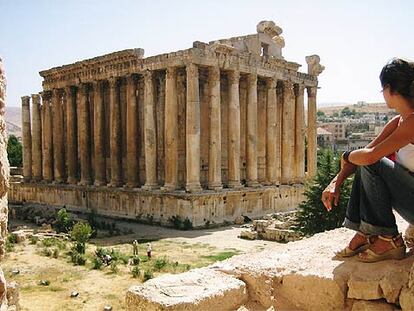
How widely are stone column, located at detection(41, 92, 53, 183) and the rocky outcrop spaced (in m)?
35.7

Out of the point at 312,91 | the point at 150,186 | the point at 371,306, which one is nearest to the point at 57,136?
the point at 150,186

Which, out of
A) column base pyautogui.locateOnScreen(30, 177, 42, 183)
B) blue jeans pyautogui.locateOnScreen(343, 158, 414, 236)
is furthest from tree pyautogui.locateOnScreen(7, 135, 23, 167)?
blue jeans pyautogui.locateOnScreen(343, 158, 414, 236)

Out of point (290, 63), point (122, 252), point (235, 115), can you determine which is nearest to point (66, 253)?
point (122, 252)

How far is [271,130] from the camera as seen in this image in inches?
1248

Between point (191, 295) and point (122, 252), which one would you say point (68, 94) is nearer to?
point (122, 252)

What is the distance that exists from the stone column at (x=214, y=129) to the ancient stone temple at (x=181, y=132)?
58mm

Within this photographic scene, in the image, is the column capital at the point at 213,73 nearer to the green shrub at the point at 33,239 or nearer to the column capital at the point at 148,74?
the column capital at the point at 148,74

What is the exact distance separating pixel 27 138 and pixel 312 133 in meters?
23.8

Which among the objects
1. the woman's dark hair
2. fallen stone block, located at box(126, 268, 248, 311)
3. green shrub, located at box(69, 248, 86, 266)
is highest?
the woman's dark hair

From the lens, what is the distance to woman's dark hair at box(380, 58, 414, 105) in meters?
3.98

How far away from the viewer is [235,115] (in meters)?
28.6

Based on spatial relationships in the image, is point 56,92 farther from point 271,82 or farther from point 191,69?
point 271,82

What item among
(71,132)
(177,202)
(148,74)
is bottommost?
(177,202)

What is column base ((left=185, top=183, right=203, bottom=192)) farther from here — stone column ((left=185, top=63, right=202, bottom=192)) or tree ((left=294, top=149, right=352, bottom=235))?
A: tree ((left=294, top=149, right=352, bottom=235))
